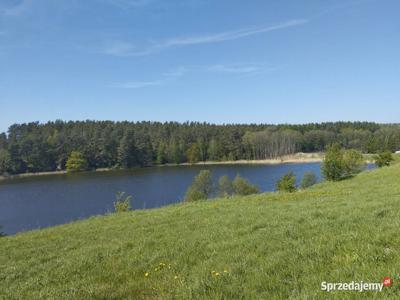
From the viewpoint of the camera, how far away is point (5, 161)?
114m

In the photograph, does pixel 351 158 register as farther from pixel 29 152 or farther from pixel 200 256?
pixel 29 152

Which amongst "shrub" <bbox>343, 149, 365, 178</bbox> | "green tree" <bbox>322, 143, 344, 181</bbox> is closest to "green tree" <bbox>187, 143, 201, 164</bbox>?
"shrub" <bbox>343, 149, 365, 178</bbox>

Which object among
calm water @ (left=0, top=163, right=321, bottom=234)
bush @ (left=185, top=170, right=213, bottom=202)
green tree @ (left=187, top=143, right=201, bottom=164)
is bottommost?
calm water @ (left=0, top=163, right=321, bottom=234)

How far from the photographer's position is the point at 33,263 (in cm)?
854

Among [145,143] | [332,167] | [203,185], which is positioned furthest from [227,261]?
[145,143]

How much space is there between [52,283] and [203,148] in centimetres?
14285

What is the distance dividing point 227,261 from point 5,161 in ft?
407

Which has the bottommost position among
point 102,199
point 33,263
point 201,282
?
point 102,199

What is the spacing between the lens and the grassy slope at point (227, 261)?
4.98m

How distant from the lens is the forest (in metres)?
125

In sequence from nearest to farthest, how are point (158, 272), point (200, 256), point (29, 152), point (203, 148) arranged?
point (158, 272) < point (200, 256) < point (29, 152) < point (203, 148)

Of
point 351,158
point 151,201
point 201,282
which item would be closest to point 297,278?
point 201,282

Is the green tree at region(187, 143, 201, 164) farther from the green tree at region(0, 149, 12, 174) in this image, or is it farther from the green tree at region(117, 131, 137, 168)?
the green tree at region(0, 149, 12, 174)
